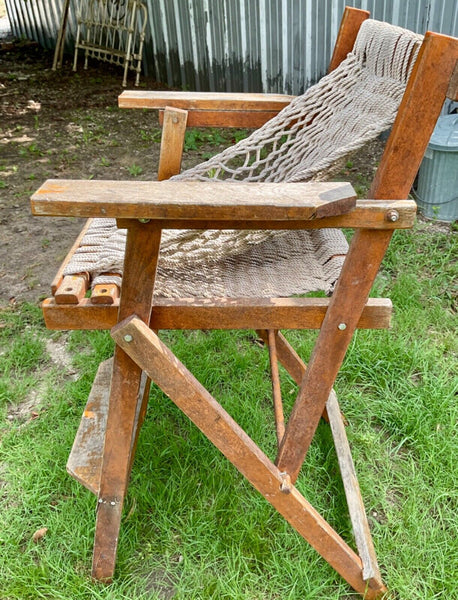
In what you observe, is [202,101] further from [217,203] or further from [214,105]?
[217,203]

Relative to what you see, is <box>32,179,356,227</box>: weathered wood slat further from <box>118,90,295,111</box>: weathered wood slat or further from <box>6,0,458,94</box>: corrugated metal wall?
<box>6,0,458,94</box>: corrugated metal wall

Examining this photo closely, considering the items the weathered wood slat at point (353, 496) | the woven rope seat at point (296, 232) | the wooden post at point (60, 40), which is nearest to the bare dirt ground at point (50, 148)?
the wooden post at point (60, 40)

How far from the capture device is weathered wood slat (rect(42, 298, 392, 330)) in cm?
149

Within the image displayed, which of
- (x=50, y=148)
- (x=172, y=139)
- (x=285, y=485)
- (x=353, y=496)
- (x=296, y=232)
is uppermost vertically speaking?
(x=172, y=139)

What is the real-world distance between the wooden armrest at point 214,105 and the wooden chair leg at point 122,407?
887 mm

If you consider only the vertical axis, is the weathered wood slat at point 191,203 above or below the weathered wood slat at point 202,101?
above

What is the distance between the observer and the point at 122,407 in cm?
154

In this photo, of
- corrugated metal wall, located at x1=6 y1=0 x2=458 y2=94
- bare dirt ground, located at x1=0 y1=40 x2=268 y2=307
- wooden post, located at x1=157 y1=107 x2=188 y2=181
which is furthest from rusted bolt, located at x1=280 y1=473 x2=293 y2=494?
corrugated metal wall, located at x1=6 y1=0 x2=458 y2=94

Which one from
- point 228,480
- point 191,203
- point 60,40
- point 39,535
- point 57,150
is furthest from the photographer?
point 60,40

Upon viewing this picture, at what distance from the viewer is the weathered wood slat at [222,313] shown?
4.90ft

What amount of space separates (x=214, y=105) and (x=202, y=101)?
4 cm

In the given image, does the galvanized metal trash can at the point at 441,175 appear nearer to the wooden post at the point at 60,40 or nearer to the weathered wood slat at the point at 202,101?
the weathered wood slat at the point at 202,101

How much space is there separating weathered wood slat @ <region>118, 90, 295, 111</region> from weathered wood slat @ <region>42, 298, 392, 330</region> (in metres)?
0.85

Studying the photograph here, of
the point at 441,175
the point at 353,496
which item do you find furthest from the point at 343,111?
the point at 441,175
